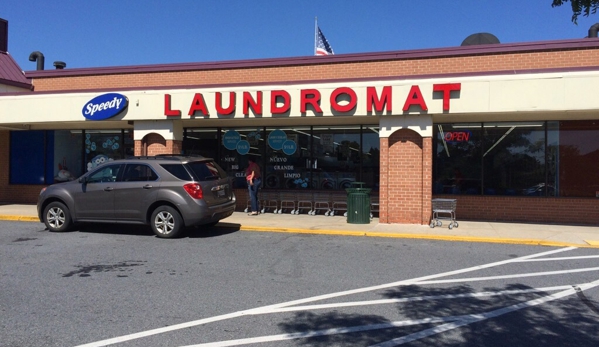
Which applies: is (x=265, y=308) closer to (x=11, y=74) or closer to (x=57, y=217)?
(x=57, y=217)

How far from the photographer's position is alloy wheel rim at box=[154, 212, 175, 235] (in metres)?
10.7

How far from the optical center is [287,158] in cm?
1580

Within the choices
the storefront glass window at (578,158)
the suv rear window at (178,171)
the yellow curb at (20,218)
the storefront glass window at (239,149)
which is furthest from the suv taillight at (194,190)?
the storefront glass window at (578,158)

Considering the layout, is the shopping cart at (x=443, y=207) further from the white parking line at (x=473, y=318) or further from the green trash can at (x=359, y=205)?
the white parking line at (x=473, y=318)

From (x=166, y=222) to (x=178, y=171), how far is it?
1151 millimetres

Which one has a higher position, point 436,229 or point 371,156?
point 371,156

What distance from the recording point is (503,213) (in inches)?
549

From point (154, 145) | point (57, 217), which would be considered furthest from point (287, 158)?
point (57, 217)

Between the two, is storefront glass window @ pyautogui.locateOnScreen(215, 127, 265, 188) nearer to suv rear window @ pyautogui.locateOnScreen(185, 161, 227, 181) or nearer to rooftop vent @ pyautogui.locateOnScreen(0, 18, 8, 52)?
suv rear window @ pyautogui.locateOnScreen(185, 161, 227, 181)

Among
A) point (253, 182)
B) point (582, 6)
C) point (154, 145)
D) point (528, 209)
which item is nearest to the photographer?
point (582, 6)

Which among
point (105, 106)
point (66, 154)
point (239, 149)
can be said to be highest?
point (105, 106)

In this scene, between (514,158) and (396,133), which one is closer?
(396,133)

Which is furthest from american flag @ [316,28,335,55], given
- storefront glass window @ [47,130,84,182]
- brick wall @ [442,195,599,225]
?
brick wall @ [442,195,599,225]

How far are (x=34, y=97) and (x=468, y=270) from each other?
13.6 m
